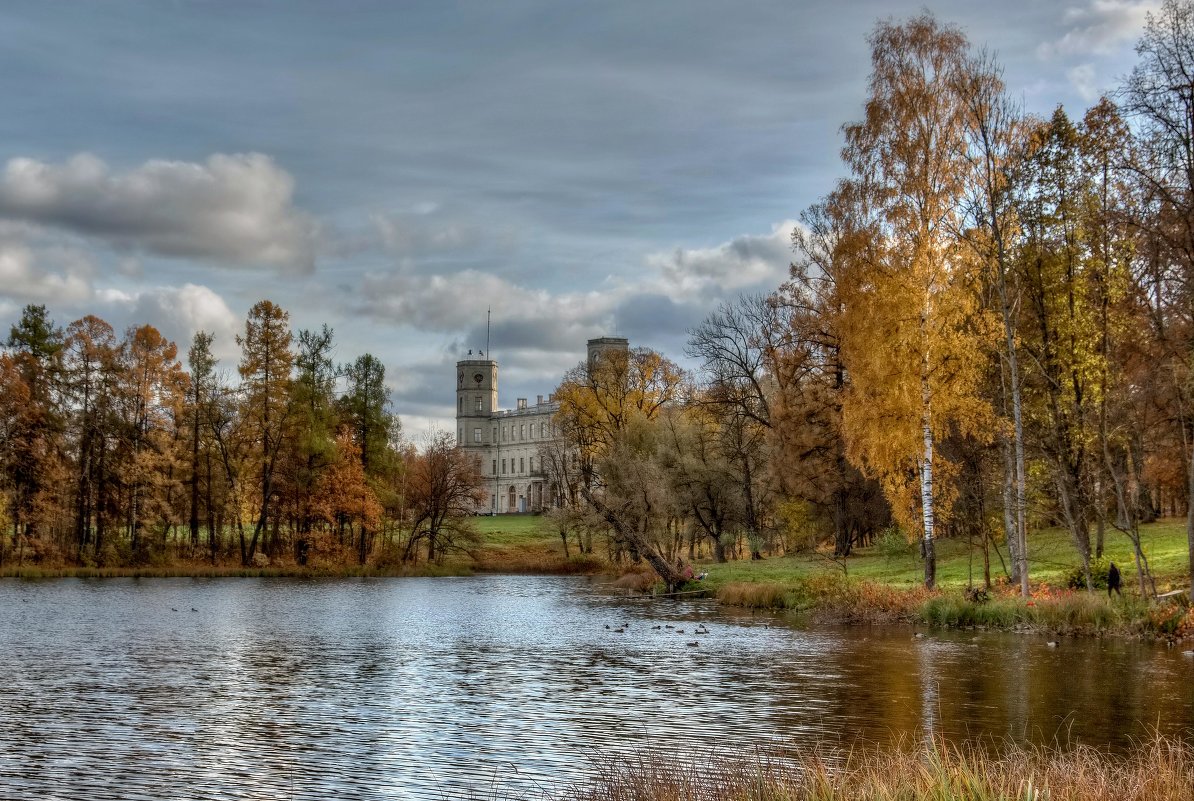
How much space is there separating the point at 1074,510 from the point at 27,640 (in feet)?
85.1

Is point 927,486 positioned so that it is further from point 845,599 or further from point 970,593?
point 845,599

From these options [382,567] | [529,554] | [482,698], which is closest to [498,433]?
[529,554]

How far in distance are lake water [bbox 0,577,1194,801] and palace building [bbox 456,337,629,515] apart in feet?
Result: 368

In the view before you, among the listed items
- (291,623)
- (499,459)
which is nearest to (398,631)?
(291,623)

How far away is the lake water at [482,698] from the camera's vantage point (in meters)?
12.6

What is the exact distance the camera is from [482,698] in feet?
58.6

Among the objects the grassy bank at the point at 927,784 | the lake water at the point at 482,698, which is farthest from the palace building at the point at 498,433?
the grassy bank at the point at 927,784

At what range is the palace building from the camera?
144m

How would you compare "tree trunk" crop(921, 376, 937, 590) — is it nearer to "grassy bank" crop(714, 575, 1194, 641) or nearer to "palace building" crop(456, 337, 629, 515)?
"grassy bank" crop(714, 575, 1194, 641)

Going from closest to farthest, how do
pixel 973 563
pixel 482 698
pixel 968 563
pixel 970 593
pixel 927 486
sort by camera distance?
pixel 482 698 < pixel 970 593 < pixel 927 486 < pixel 968 563 < pixel 973 563

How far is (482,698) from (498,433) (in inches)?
5245

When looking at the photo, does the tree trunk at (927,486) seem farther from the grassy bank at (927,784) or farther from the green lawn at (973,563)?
the grassy bank at (927,784)

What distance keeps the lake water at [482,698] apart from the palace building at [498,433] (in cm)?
11221

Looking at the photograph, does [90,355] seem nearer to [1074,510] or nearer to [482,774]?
[1074,510]
